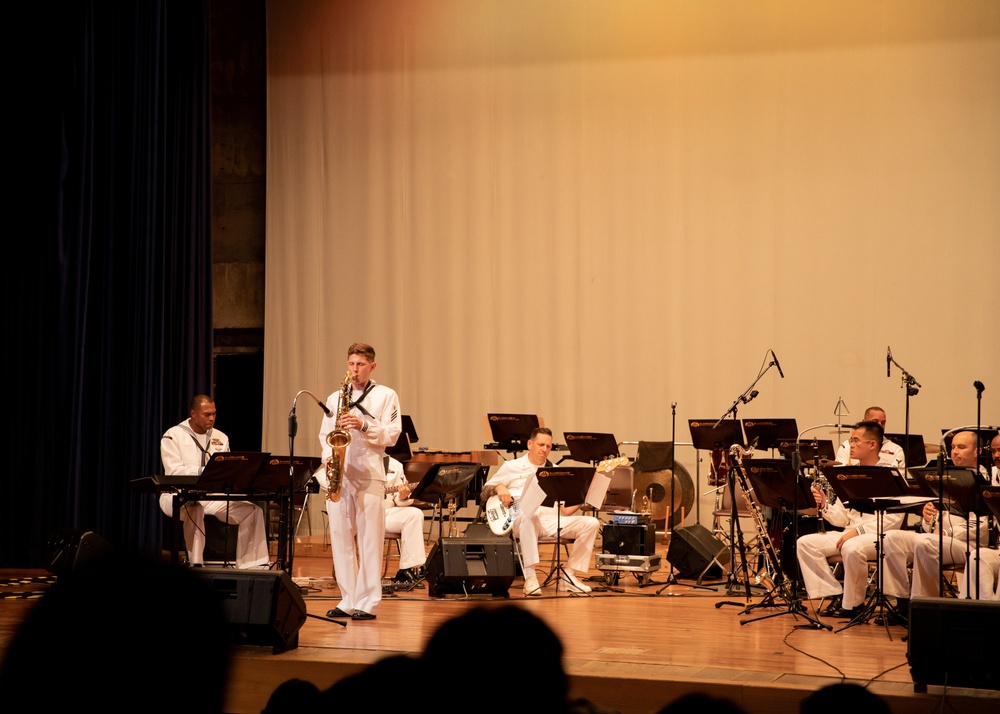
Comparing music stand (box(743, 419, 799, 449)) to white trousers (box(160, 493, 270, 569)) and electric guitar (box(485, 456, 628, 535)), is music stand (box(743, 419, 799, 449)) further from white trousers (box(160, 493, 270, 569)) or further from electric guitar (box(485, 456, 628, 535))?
white trousers (box(160, 493, 270, 569))

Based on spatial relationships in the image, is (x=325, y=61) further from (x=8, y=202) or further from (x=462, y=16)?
(x=8, y=202)

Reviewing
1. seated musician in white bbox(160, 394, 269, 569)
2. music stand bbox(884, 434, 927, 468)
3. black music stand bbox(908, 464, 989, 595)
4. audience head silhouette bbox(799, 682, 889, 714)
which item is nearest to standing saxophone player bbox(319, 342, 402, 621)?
seated musician in white bbox(160, 394, 269, 569)

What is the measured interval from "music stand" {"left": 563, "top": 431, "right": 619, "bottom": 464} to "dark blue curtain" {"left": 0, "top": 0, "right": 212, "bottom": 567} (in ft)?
14.1

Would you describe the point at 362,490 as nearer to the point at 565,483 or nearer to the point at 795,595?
the point at 565,483

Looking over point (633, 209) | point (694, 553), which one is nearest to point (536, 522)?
point (694, 553)

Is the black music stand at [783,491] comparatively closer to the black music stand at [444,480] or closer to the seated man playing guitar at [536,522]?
the seated man playing guitar at [536,522]

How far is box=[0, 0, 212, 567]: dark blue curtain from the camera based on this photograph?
34.3 ft

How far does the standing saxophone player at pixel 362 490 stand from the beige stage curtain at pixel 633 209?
5575 millimetres

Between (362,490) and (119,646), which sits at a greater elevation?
(119,646)

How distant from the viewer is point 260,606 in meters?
5.77

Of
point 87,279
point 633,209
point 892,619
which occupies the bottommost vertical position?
point 892,619

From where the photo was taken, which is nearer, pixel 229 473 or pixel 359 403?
pixel 359 403

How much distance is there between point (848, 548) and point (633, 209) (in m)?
6.06

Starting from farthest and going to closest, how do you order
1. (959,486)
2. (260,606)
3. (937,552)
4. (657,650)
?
1. (937,552)
2. (959,486)
3. (657,650)
4. (260,606)
